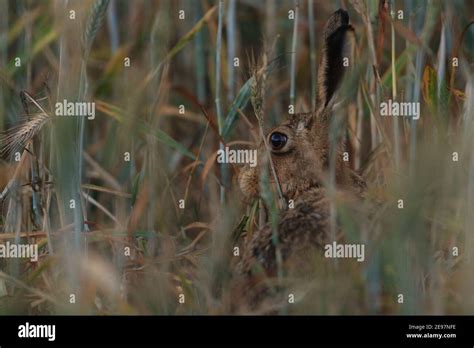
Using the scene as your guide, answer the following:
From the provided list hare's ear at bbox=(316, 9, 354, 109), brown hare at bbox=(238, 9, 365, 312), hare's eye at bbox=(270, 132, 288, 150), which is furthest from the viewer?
hare's eye at bbox=(270, 132, 288, 150)

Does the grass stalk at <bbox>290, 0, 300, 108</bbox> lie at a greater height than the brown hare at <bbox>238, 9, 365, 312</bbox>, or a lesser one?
greater

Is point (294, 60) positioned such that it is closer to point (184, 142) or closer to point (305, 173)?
point (305, 173)

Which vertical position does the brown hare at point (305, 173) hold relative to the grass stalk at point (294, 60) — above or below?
below

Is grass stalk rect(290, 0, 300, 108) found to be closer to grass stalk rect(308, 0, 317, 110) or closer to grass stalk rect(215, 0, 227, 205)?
grass stalk rect(308, 0, 317, 110)

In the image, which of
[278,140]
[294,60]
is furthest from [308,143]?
[294,60]

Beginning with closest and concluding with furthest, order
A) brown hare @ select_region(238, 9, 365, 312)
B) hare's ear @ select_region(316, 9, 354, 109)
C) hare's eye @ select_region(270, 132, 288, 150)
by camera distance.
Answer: brown hare @ select_region(238, 9, 365, 312)
hare's ear @ select_region(316, 9, 354, 109)
hare's eye @ select_region(270, 132, 288, 150)

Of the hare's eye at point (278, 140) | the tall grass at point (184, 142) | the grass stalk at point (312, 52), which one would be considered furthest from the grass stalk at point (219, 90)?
the grass stalk at point (312, 52)

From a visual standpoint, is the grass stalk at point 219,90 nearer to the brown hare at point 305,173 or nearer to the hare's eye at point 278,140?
the brown hare at point 305,173

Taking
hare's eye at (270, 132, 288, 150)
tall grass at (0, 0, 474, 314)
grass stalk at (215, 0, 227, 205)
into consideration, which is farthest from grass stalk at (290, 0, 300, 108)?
grass stalk at (215, 0, 227, 205)

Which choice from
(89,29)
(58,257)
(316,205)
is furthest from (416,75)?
(58,257)
